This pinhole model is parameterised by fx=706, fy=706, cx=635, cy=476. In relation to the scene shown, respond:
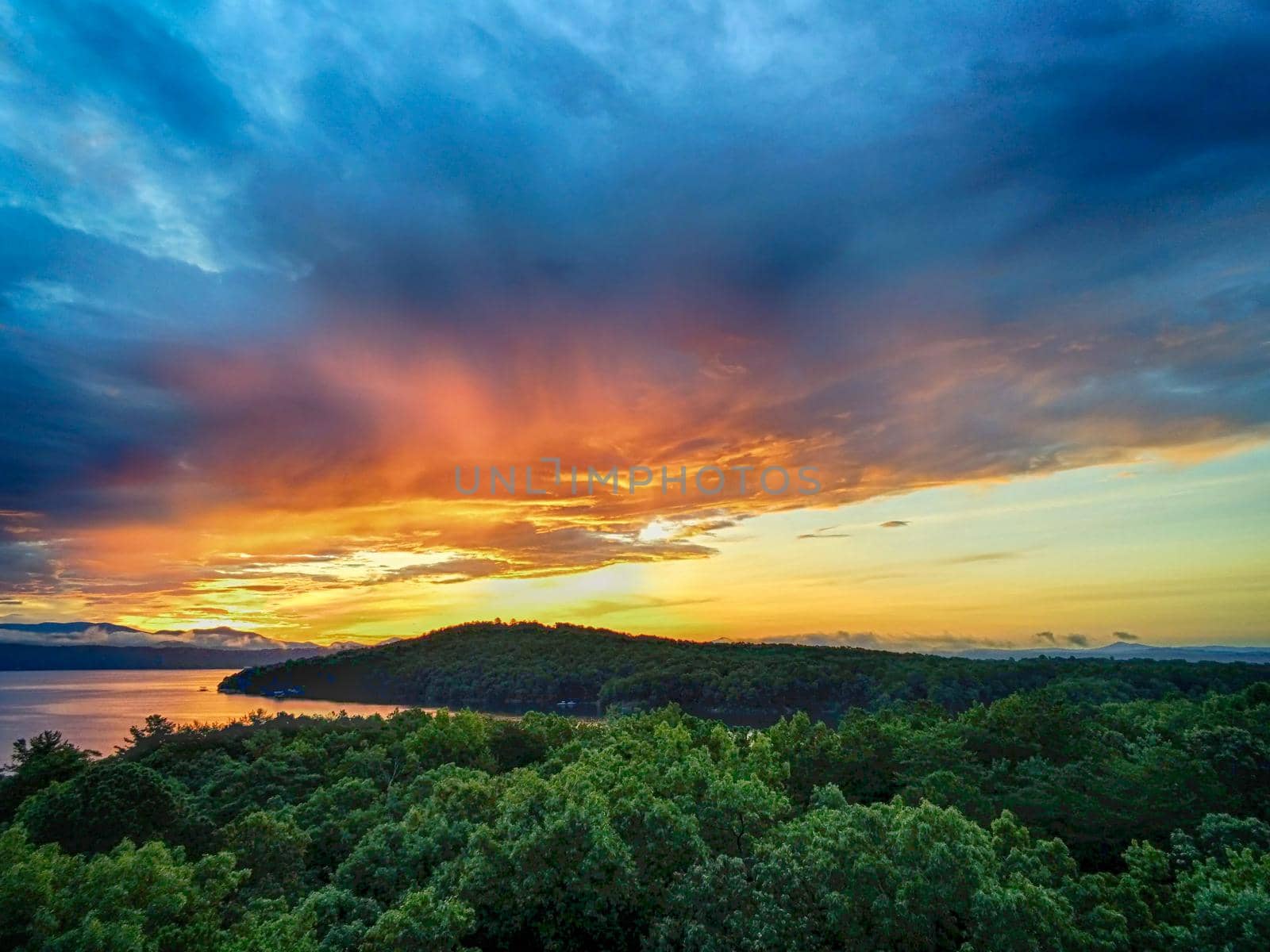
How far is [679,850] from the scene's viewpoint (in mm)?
20562

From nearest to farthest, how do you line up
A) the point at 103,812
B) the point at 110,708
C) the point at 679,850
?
the point at 679,850 < the point at 103,812 < the point at 110,708

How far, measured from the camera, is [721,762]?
102 ft

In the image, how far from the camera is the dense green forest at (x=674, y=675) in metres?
92.1

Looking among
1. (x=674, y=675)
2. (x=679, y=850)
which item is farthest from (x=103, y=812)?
(x=674, y=675)

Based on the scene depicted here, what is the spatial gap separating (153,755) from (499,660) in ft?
317

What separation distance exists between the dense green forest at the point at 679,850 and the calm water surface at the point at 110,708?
101 feet

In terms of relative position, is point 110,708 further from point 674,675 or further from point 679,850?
point 679,850

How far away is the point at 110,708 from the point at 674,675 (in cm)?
8973

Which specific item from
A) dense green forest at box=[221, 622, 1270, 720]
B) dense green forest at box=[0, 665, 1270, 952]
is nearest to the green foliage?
dense green forest at box=[0, 665, 1270, 952]

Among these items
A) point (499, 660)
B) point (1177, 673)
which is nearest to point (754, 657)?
point (499, 660)

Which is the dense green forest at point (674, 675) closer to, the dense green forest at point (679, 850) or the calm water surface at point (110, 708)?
the calm water surface at point (110, 708)

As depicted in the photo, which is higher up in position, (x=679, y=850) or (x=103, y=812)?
(x=103, y=812)

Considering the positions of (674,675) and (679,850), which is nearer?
(679,850)

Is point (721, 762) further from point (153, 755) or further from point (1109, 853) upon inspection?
point (153, 755)
